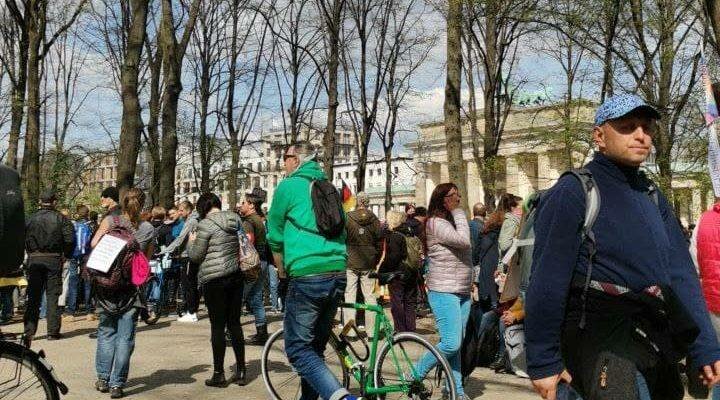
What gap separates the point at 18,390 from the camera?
4.78 metres

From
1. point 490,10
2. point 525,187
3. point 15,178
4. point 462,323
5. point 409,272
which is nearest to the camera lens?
point 15,178

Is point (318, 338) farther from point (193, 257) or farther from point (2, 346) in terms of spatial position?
point (193, 257)

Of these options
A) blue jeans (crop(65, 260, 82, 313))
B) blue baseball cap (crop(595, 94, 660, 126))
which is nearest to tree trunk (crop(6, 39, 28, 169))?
blue jeans (crop(65, 260, 82, 313))

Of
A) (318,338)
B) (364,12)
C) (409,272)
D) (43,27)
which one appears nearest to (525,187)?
(364,12)

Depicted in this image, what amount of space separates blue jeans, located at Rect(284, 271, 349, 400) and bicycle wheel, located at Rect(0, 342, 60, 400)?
1508mm

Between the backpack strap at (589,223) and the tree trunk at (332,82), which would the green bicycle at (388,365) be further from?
A: the tree trunk at (332,82)

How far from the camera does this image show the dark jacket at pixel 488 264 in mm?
8748

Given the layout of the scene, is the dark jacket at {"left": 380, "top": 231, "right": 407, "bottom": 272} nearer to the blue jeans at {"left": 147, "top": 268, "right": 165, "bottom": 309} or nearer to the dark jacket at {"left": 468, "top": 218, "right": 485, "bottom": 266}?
the dark jacket at {"left": 468, "top": 218, "right": 485, "bottom": 266}

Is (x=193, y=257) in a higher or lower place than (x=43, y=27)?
lower

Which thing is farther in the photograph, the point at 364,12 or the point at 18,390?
the point at 364,12

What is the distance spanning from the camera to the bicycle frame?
577 centimetres

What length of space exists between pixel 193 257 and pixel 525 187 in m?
63.9

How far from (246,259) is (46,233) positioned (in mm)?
4248

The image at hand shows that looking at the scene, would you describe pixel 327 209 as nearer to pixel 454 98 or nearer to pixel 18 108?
pixel 454 98
